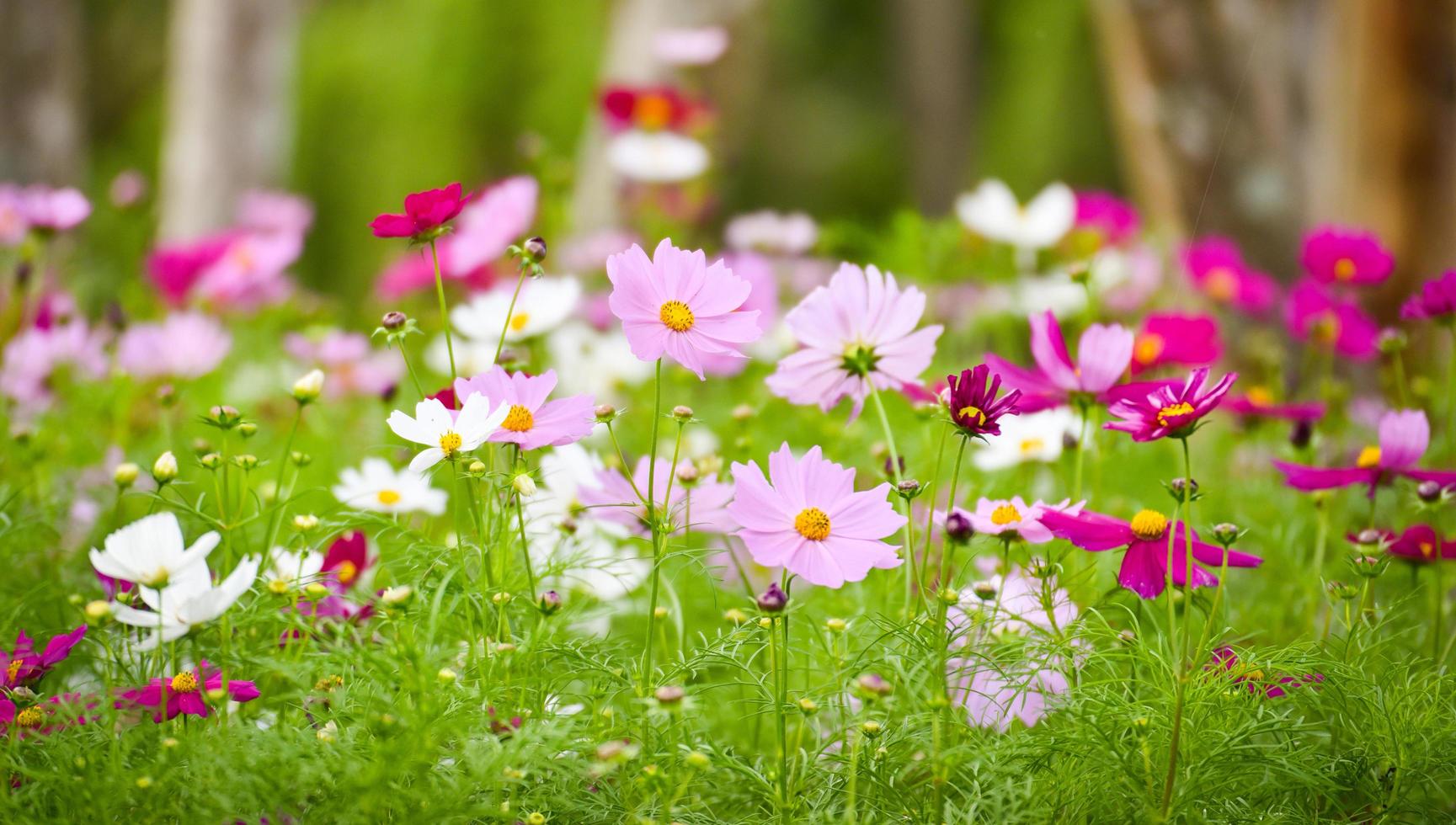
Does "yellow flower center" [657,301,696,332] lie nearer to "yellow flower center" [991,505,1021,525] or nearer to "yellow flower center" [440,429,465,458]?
"yellow flower center" [440,429,465,458]

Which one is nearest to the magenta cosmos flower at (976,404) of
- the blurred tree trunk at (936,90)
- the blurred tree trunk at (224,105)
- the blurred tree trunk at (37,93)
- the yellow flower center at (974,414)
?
the yellow flower center at (974,414)

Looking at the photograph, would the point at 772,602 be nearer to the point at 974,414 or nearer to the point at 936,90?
the point at 974,414

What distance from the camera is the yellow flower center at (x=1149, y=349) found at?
1.31 meters

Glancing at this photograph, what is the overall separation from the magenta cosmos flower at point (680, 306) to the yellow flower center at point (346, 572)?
1.00ft

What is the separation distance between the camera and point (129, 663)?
2.86ft

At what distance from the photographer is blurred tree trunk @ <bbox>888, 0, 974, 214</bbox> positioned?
19.3 feet

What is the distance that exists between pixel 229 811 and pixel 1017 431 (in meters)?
0.89

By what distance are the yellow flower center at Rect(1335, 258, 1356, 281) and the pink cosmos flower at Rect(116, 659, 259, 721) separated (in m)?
1.25

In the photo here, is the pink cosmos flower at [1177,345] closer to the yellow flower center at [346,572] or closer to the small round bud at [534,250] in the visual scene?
the small round bud at [534,250]

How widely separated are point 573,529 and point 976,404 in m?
0.36

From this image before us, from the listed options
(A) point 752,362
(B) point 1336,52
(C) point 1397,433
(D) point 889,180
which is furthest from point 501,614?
(D) point 889,180

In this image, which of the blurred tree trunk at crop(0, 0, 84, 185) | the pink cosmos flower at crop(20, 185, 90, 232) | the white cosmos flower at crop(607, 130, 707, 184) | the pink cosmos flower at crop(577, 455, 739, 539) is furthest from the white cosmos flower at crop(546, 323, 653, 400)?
the blurred tree trunk at crop(0, 0, 84, 185)

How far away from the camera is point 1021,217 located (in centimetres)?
185

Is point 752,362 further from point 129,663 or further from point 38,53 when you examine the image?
point 38,53
